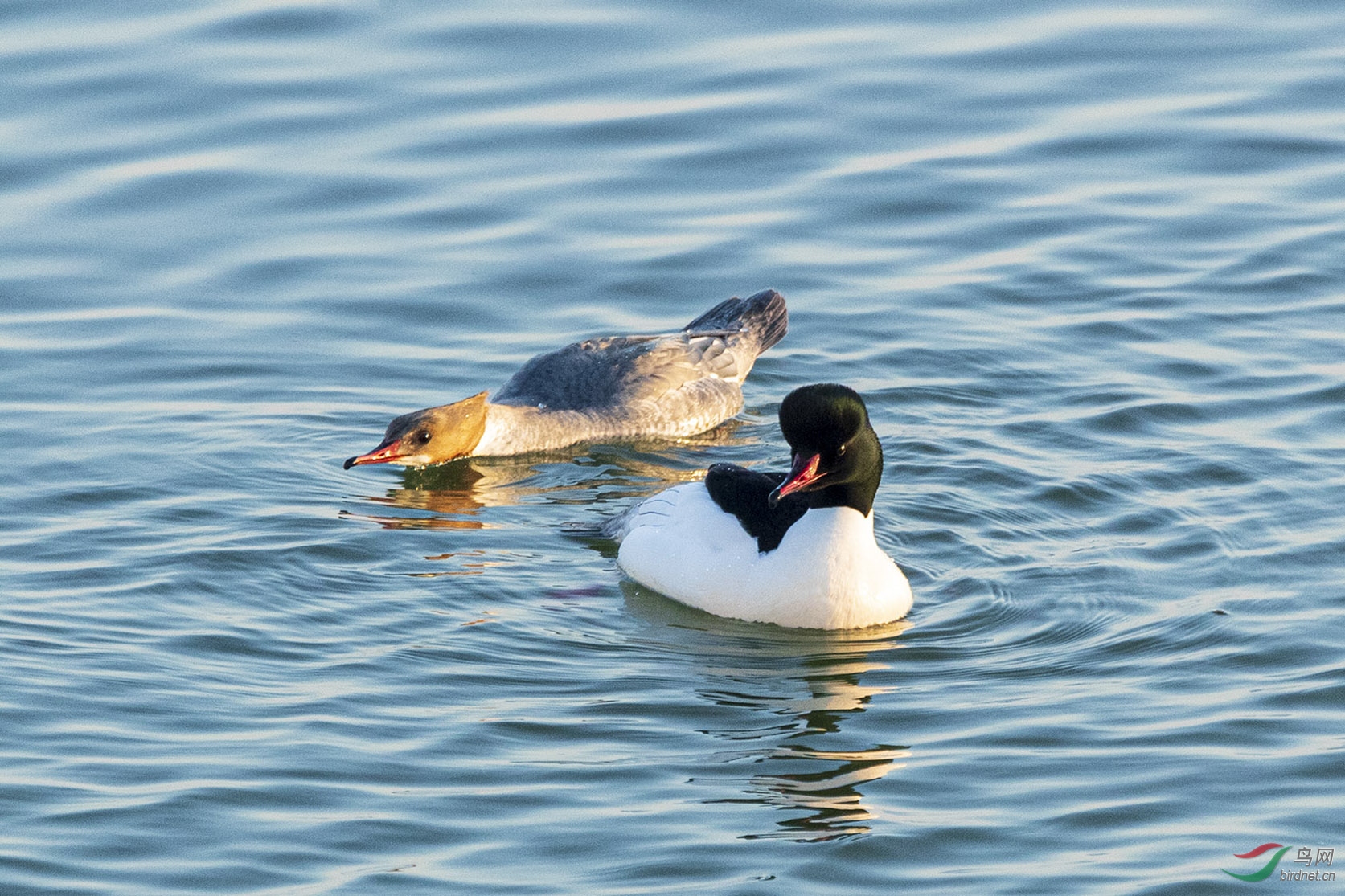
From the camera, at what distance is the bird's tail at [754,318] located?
1494cm

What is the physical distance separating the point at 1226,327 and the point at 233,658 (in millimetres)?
7724

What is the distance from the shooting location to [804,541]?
11.0 m

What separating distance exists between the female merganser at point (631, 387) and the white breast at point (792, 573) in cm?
302

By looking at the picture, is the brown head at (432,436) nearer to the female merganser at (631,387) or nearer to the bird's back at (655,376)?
the female merganser at (631,387)

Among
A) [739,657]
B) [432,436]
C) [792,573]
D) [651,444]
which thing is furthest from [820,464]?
[651,444]

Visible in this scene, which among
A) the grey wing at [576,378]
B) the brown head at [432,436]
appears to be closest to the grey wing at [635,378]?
the grey wing at [576,378]

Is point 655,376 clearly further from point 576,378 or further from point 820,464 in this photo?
point 820,464

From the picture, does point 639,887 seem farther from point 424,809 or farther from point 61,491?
point 61,491

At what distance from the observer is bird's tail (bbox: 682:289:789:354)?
14.9 m

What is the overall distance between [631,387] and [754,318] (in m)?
1.02

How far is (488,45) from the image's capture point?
64.1 ft

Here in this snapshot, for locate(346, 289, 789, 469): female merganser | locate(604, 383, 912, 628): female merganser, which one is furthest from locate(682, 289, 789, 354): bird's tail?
locate(604, 383, 912, 628): female merganser

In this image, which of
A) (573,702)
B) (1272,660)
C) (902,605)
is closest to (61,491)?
Answer: (573,702)

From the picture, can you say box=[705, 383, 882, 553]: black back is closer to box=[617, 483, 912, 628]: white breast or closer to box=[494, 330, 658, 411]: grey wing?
box=[617, 483, 912, 628]: white breast
